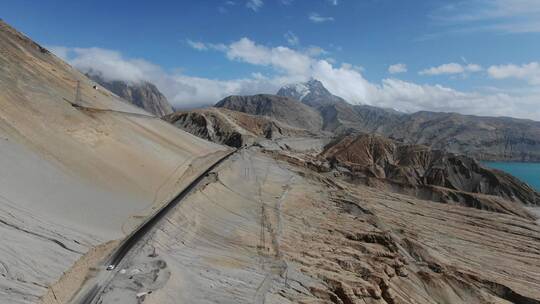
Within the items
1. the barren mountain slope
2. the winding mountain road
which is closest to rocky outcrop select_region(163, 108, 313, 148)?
the barren mountain slope

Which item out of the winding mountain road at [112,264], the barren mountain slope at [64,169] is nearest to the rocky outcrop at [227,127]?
the barren mountain slope at [64,169]

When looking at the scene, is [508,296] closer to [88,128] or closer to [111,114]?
[88,128]

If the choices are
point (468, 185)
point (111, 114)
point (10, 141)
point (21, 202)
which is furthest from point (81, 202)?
point (468, 185)

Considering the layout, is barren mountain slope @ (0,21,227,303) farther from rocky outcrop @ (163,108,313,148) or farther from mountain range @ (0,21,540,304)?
rocky outcrop @ (163,108,313,148)

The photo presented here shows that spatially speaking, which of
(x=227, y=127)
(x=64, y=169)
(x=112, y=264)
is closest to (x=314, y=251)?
(x=112, y=264)

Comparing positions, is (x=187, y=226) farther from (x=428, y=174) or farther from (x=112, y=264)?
(x=428, y=174)

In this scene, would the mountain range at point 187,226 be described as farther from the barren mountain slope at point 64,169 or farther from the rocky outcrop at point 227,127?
the rocky outcrop at point 227,127
